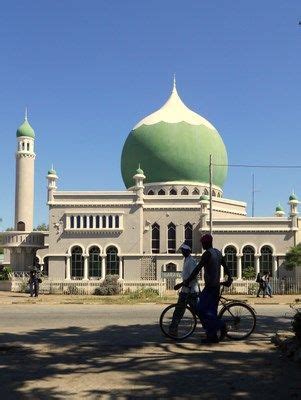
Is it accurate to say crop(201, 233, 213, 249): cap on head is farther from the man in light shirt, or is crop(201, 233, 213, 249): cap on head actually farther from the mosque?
the mosque

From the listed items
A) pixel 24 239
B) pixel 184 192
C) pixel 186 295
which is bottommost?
pixel 186 295

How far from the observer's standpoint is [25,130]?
48656 millimetres

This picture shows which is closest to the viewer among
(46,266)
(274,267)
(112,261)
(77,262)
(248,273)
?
(248,273)

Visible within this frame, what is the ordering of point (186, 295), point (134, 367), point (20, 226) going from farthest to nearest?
point (20, 226), point (186, 295), point (134, 367)

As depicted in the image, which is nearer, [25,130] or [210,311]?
[210,311]

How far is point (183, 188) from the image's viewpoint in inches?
1841

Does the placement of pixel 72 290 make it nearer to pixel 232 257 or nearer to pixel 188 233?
pixel 188 233

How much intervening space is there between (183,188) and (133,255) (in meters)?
8.48

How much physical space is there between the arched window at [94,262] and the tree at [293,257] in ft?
44.3

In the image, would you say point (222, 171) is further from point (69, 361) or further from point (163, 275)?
point (69, 361)

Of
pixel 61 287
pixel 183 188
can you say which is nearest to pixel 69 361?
pixel 61 287

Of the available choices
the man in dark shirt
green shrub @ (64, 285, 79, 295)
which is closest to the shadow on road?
the man in dark shirt

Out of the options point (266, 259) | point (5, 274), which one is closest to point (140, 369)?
point (266, 259)

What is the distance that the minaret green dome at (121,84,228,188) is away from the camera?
47.0m
